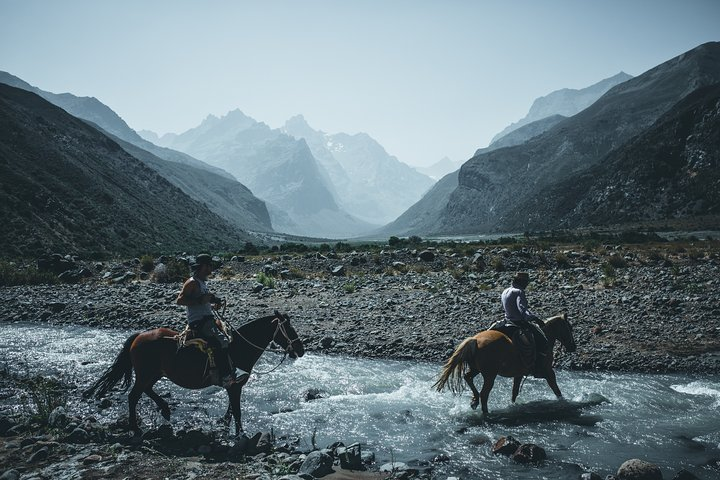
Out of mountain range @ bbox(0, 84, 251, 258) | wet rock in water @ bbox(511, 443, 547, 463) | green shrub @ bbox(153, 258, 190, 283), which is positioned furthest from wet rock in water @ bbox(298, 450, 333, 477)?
mountain range @ bbox(0, 84, 251, 258)

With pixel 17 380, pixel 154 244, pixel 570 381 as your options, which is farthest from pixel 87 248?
Result: pixel 570 381

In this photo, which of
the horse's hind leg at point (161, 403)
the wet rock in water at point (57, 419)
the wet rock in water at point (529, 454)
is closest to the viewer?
the wet rock in water at point (529, 454)

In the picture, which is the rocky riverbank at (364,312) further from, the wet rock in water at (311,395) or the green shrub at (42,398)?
the wet rock in water at (311,395)

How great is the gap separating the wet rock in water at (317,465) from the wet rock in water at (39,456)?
4.55 metres

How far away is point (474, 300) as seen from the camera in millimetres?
21578

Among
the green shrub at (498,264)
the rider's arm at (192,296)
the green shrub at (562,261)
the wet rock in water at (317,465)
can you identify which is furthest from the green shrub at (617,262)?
the rider's arm at (192,296)

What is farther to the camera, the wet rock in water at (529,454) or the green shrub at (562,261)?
the green shrub at (562,261)

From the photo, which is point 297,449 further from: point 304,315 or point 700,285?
point 700,285

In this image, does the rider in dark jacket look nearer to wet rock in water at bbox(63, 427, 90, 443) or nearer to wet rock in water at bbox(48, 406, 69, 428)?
wet rock in water at bbox(63, 427, 90, 443)

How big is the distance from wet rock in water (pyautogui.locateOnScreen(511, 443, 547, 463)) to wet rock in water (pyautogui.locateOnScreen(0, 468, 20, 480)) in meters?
8.45

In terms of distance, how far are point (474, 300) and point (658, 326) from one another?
7.76 metres

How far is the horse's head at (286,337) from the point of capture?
10383mm

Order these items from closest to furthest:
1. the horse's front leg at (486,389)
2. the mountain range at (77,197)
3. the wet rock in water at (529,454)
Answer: the wet rock in water at (529,454) → the horse's front leg at (486,389) → the mountain range at (77,197)

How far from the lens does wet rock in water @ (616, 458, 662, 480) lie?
7.20 meters
